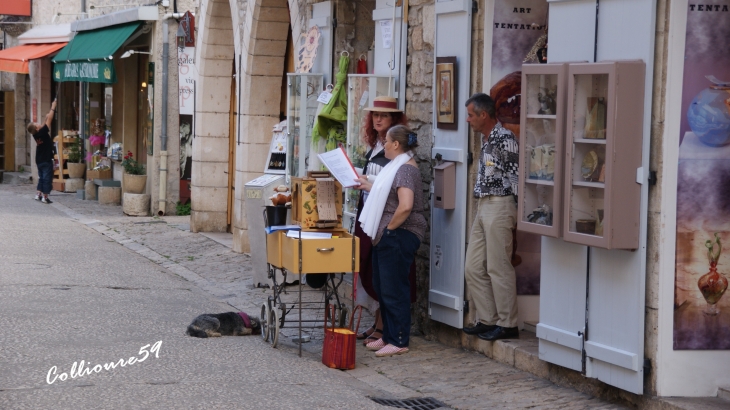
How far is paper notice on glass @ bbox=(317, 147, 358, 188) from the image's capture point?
785 cm

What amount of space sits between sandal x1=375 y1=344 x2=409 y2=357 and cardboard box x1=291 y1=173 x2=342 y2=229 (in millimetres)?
973

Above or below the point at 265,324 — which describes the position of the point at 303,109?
above

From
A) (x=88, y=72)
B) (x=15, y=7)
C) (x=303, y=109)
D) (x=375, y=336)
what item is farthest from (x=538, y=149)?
(x=15, y=7)

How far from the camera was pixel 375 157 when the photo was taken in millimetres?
8383

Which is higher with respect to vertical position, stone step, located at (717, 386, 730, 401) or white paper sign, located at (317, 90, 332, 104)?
white paper sign, located at (317, 90, 332, 104)

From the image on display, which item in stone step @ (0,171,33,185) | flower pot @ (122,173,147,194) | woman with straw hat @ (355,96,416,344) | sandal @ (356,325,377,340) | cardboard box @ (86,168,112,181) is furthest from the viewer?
stone step @ (0,171,33,185)

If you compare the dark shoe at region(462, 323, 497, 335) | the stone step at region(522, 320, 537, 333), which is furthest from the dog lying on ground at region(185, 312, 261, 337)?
the stone step at region(522, 320, 537, 333)

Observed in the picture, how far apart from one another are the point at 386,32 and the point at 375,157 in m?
1.42

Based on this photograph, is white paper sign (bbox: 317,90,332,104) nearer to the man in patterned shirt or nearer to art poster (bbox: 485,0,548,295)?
art poster (bbox: 485,0,548,295)

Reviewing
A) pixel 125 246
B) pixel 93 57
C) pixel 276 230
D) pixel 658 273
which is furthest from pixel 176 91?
pixel 658 273

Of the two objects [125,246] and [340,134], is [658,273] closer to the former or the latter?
[340,134]

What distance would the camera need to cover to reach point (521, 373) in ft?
24.2

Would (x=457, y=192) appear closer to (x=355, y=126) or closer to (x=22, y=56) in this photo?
(x=355, y=126)

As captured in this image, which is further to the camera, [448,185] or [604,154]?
[448,185]
